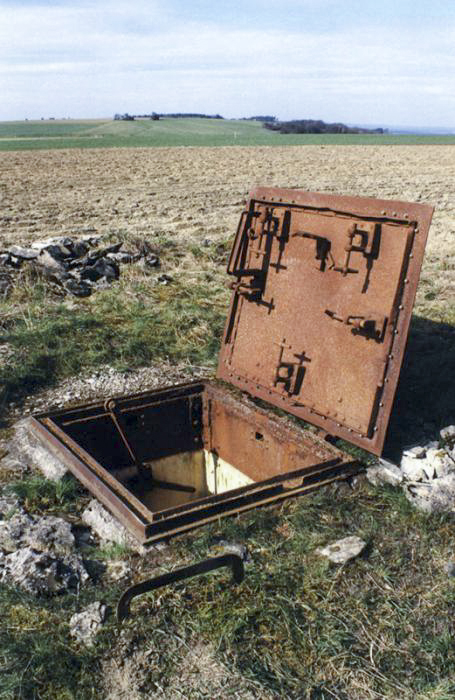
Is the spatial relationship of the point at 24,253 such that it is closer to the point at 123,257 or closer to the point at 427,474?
the point at 123,257

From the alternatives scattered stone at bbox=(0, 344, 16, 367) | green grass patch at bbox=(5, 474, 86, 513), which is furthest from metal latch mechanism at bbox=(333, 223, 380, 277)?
scattered stone at bbox=(0, 344, 16, 367)

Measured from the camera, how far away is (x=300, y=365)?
4.43 meters

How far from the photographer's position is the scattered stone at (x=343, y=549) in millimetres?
3291

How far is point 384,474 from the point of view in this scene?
398cm

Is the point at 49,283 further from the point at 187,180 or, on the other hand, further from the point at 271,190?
the point at 187,180

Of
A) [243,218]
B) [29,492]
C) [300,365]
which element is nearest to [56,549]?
[29,492]

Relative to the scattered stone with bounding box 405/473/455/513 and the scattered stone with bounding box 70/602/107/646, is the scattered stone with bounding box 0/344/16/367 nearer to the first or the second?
the scattered stone with bounding box 70/602/107/646

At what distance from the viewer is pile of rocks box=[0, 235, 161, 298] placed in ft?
26.1

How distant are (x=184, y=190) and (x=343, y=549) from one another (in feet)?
64.8

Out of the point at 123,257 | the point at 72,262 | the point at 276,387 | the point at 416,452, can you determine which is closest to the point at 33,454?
the point at 276,387

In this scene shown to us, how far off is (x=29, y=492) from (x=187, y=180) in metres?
22.8

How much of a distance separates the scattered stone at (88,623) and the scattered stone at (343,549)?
3.63 feet

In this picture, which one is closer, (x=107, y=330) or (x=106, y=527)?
(x=106, y=527)

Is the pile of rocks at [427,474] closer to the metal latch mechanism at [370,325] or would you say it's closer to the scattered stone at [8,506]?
the metal latch mechanism at [370,325]
